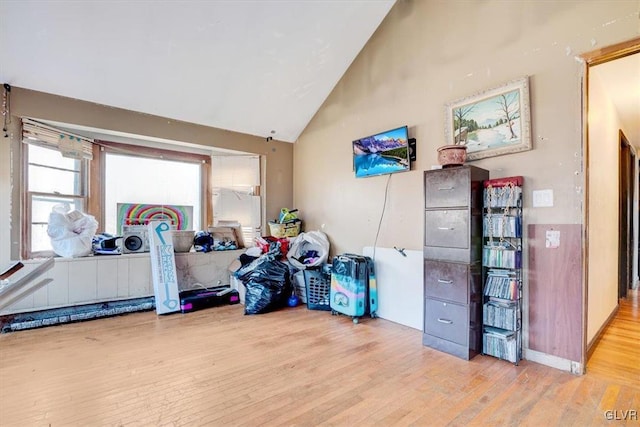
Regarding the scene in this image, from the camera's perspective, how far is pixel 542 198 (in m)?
2.49

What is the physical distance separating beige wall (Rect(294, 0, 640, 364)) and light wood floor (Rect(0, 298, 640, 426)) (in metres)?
0.88

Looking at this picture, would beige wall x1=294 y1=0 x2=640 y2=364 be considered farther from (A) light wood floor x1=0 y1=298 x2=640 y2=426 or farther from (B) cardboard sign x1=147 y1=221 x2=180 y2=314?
(B) cardboard sign x1=147 y1=221 x2=180 y2=314

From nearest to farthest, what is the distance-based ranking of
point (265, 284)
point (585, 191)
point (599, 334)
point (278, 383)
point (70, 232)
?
point (278, 383)
point (585, 191)
point (599, 334)
point (70, 232)
point (265, 284)

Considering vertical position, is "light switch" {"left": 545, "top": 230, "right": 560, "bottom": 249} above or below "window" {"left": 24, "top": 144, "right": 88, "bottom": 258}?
below

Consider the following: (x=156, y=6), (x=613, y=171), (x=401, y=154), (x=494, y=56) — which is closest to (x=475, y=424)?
(x=401, y=154)

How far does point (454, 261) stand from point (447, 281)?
0.18 meters

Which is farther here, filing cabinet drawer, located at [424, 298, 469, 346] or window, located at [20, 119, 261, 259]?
window, located at [20, 119, 261, 259]

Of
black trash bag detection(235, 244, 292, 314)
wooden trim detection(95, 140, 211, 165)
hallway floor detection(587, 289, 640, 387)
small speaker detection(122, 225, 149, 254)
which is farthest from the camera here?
wooden trim detection(95, 140, 211, 165)

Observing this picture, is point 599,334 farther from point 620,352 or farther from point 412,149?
point 412,149

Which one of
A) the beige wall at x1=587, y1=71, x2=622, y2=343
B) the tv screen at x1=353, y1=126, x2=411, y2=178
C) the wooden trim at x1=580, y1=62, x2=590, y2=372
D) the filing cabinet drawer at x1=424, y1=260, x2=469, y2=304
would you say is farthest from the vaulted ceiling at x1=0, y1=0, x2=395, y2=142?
the filing cabinet drawer at x1=424, y1=260, x2=469, y2=304

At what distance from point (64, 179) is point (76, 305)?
1515mm

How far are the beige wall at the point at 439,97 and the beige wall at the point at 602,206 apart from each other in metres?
0.39

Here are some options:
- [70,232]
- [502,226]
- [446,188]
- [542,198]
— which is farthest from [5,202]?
[542,198]

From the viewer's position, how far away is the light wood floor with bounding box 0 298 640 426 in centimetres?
179
